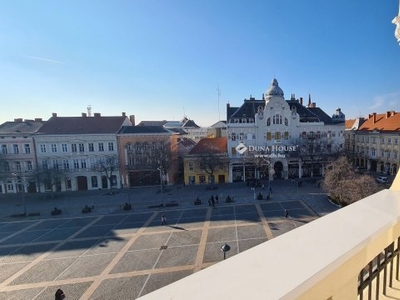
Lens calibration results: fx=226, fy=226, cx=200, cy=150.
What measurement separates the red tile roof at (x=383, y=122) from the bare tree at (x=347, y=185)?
71.0ft

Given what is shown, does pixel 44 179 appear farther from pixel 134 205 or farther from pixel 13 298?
pixel 13 298

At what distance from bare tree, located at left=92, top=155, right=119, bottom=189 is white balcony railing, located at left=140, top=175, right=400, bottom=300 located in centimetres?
3369

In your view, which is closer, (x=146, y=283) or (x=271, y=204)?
(x=146, y=283)

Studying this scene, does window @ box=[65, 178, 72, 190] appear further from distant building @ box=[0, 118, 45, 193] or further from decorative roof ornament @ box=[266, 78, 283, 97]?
decorative roof ornament @ box=[266, 78, 283, 97]

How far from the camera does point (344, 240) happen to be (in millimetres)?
1396

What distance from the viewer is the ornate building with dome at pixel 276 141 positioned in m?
34.4

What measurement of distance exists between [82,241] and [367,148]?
149ft

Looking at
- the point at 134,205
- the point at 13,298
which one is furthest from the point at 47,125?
the point at 13,298

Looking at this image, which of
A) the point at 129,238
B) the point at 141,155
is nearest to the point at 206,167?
the point at 141,155

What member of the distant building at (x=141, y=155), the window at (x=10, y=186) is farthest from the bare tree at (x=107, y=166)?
the window at (x=10, y=186)

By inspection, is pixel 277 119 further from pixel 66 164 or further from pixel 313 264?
pixel 313 264

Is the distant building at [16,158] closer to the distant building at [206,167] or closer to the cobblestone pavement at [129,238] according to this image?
the cobblestone pavement at [129,238]

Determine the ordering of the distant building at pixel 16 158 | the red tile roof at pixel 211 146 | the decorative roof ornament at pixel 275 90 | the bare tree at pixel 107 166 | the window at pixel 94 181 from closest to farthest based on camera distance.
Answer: the distant building at pixel 16 158, the bare tree at pixel 107 166, the window at pixel 94 181, the red tile roof at pixel 211 146, the decorative roof ornament at pixel 275 90

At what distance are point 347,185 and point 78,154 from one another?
33666mm
